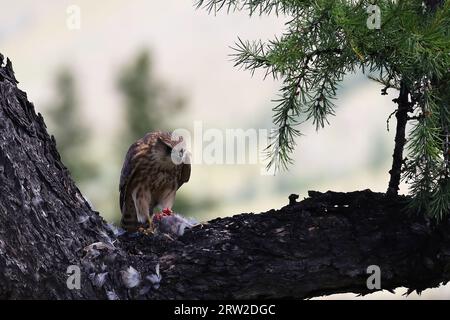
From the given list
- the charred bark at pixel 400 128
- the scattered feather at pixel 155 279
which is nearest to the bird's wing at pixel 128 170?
the scattered feather at pixel 155 279

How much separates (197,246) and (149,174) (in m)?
1.22

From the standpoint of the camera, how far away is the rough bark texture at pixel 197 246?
2.99 m

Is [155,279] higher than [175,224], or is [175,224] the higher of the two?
[175,224]

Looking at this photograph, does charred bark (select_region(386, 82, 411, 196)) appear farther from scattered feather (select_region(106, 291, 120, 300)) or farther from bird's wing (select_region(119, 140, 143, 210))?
bird's wing (select_region(119, 140, 143, 210))

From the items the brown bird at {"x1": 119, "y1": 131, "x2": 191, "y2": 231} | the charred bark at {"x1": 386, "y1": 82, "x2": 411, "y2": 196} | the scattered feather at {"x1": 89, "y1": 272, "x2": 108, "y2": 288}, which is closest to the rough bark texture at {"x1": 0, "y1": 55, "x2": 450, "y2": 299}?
the scattered feather at {"x1": 89, "y1": 272, "x2": 108, "y2": 288}

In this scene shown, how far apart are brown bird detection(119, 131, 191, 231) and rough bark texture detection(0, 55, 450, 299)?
1035 millimetres

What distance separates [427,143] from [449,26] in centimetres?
44

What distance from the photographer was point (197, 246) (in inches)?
128

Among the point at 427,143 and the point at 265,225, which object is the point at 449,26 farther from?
the point at 265,225

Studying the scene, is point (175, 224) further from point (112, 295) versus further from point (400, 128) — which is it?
point (400, 128)

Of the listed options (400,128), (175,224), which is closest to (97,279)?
(175,224)

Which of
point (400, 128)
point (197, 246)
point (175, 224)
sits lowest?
point (197, 246)

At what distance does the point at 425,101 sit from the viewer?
10.4 ft
